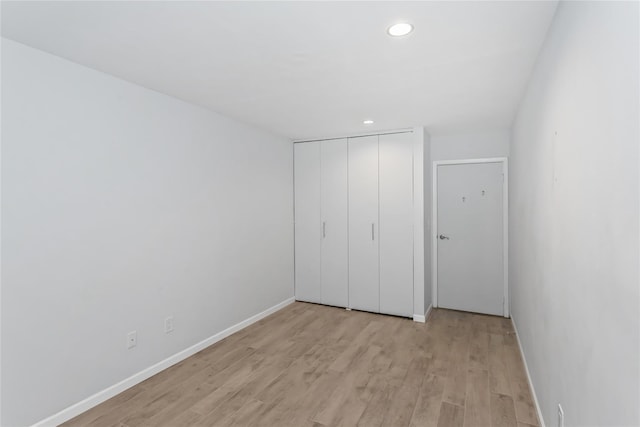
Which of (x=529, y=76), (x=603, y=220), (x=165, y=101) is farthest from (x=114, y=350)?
(x=529, y=76)

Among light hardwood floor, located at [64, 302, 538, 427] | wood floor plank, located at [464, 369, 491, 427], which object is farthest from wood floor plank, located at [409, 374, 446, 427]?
wood floor plank, located at [464, 369, 491, 427]

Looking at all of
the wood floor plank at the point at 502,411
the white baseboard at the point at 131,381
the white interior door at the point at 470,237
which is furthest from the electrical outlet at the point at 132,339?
the white interior door at the point at 470,237

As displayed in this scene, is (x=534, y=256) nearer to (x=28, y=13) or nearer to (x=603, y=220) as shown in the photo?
(x=603, y=220)

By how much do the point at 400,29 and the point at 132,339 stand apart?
294 centimetres

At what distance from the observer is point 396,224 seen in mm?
4324

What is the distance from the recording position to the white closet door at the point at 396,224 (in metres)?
4.24

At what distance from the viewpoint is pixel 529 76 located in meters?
2.49

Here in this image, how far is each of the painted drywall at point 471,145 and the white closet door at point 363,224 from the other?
0.96m

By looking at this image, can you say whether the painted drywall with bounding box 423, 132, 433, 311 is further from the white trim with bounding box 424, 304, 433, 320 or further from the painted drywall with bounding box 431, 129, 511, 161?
the painted drywall with bounding box 431, 129, 511, 161

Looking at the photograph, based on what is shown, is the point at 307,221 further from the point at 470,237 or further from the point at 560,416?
the point at 560,416

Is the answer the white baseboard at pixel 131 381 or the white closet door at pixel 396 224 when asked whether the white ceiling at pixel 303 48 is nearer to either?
the white closet door at pixel 396 224

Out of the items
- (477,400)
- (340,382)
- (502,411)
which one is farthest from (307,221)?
(502,411)

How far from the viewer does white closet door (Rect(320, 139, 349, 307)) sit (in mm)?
4664

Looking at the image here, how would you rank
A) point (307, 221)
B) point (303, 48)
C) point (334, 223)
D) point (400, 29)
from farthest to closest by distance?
point (307, 221), point (334, 223), point (303, 48), point (400, 29)
